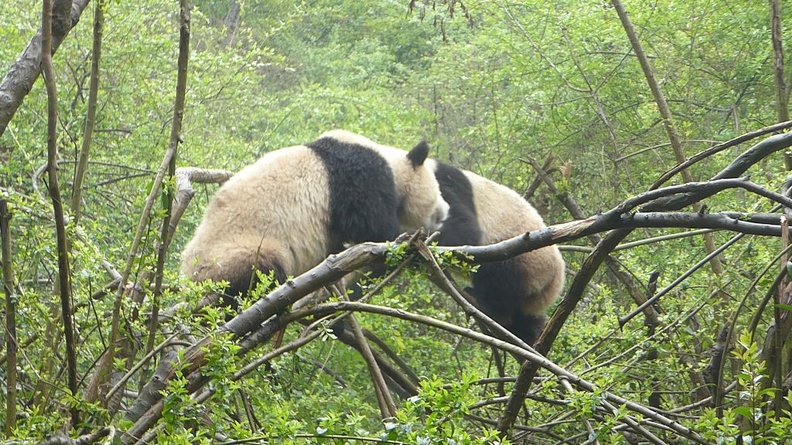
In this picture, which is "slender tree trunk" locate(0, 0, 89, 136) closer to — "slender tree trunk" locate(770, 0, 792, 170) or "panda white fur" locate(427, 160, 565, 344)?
"slender tree trunk" locate(770, 0, 792, 170)

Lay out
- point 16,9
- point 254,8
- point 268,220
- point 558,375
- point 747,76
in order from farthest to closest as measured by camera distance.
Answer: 1. point 254,8
2. point 16,9
3. point 747,76
4. point 268,220
5. point 558,375

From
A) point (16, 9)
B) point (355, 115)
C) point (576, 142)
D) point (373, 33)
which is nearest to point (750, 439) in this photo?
point (576, 142)

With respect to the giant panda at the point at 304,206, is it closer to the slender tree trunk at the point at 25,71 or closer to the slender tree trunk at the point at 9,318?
the slender tree trunk at the point at 9,318

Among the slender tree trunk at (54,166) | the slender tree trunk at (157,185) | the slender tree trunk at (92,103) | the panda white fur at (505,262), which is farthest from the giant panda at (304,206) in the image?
the slender tree trunk at (54,166)

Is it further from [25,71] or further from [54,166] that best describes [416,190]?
[54,166]

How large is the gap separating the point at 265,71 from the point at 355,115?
785cm

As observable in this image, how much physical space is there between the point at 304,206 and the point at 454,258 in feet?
9.28

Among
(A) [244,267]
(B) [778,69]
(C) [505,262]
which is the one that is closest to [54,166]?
(A) [244,267]

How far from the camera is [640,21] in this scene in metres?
7.00

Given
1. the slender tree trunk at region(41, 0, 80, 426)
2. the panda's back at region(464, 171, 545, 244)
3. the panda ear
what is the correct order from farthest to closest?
the panda's back at region(464, 171, 545, 244)
the panda ear
the slender tree trunk at region(41, 0, 80, 426)

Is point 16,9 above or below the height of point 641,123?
above

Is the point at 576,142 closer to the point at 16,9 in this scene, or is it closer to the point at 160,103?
the point at 160,103

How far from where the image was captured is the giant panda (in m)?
4.71

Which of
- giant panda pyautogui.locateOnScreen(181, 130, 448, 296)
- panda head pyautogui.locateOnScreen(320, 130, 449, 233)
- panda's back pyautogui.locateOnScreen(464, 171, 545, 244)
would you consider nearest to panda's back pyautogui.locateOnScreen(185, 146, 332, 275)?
giant panda pyautogui.locateOnScreen(181, 130, 448, 296)
